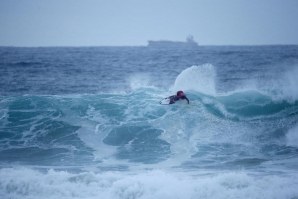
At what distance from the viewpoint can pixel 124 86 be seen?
23344 millimetres

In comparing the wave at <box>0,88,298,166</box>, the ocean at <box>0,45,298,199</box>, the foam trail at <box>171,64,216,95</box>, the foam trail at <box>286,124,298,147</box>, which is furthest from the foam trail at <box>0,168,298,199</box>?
the foam trail at <box>171,64,216,95</box>

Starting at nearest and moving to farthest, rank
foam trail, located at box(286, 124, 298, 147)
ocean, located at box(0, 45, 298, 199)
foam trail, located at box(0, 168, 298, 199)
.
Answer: foam trail, located at box(0, 168, 298, 199) < ocean, located at box(0, 45, 298, 199) < foam trail, located at box(286, 124, 298, 147)

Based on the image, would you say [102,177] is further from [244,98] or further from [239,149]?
[244,98]

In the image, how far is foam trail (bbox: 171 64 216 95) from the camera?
16.3m

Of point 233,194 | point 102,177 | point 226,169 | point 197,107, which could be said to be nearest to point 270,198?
point 233,194

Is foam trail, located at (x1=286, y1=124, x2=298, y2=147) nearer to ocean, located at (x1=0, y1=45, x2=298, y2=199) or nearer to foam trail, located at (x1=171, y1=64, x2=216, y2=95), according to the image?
ocean, located at (x1=0, y1=45, x2=298, y2=199)

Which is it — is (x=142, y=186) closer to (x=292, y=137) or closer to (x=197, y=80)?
(x=292, y=137)

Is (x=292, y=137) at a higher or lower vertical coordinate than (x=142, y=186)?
higher

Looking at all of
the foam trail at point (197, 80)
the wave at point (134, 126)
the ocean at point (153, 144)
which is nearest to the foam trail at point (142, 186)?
the ocean at point (153, 144)

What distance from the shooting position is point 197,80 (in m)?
16.5

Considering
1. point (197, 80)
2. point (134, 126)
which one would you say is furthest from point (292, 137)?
point (134, 126)

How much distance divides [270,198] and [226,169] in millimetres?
2112

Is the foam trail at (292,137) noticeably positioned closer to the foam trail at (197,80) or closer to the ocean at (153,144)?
the ocean at (153,144)

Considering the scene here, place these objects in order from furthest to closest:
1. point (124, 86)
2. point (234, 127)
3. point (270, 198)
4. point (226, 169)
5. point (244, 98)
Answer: point (124, 86) → point (244, 98) → point (234, 127) → point (226, 169) → point (270, 198)
